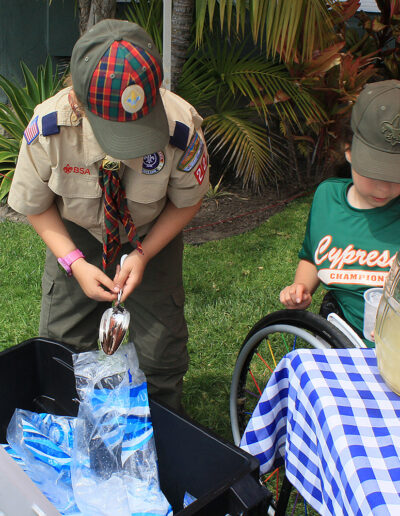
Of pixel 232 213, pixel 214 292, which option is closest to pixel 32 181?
pixel 214 292

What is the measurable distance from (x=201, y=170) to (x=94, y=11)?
312 centimetres

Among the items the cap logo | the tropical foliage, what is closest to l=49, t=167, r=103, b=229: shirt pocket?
the cap logo

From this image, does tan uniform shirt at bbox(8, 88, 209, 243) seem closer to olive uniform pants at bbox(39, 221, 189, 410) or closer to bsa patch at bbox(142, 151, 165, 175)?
bsa patch at bbox(142, 151, 165, 175)

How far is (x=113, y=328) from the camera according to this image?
5.31ft

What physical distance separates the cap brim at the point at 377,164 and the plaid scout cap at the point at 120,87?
590mm

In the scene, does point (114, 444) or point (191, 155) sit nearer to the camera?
point (114, 444)

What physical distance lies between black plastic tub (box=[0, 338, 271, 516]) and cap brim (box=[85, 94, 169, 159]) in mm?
573

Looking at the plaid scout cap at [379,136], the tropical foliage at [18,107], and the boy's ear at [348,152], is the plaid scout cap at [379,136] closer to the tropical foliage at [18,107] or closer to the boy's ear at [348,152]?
the boy's ear at [348,152]

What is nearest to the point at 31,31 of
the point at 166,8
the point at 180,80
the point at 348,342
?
the point at 180,80

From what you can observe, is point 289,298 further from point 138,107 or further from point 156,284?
point 138,107

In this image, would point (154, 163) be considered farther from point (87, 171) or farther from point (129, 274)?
point (129, 274)

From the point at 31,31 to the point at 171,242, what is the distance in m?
4.30

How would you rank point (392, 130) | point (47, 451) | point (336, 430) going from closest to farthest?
point (336, 430), point (47, 451), point (392, 130)

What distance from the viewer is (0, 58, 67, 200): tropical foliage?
456 centimetres
